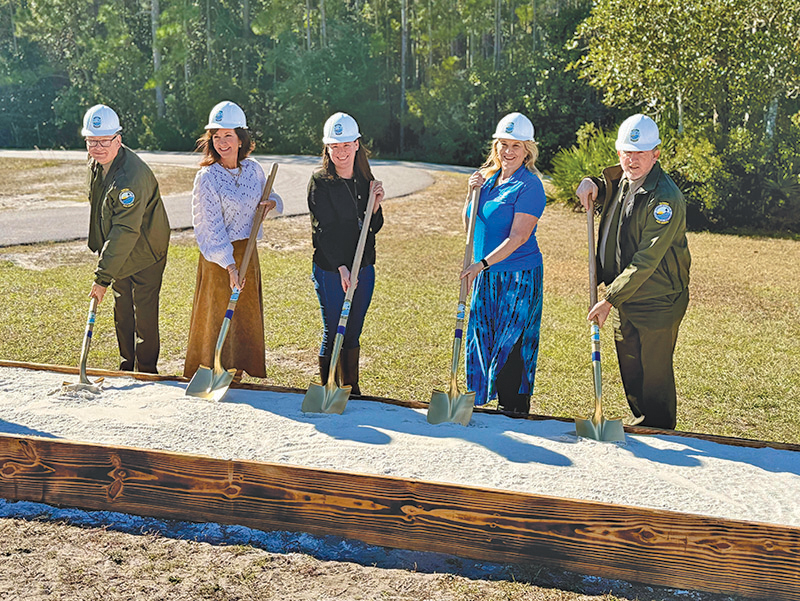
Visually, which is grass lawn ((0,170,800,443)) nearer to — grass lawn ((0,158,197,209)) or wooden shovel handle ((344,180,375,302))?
wooden shovel handle ((344,180,375,302))

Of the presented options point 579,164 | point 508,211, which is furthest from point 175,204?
point 508,211

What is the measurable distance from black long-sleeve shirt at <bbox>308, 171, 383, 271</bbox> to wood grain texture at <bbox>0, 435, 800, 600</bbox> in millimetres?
1478

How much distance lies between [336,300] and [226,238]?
2.30 ft

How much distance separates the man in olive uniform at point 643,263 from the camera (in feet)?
13.8

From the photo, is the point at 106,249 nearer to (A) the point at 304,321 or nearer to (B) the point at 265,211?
(B) the point at 265,211

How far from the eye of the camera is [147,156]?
26.6 metres

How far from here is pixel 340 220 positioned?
479 centimetres

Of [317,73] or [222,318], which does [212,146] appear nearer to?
[222,318]

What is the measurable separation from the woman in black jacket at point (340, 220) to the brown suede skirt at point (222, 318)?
0.46 metres

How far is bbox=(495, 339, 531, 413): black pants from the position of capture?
4.71 meters

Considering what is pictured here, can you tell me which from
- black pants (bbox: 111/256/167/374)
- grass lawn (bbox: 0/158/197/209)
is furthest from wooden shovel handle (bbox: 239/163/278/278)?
grass lawn (bbox: 0/158/197/209)

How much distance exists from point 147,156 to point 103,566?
24.5 m

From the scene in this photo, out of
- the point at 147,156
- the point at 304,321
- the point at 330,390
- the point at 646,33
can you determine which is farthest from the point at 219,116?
the point at 147,156

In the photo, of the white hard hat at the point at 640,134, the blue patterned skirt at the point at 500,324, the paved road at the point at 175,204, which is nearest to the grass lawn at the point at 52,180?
the paved road at the point at 175,204
